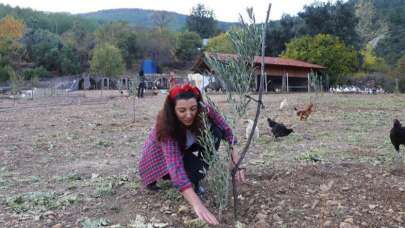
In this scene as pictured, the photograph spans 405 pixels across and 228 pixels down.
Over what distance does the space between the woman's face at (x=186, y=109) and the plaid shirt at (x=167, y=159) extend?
173mm

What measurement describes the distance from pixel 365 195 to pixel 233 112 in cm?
132

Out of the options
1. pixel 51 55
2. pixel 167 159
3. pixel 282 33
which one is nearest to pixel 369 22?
pixel 282 33

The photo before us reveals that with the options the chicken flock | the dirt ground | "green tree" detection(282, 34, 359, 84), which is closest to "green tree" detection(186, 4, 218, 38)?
"green tree" detection(282, 34, 359, 84)

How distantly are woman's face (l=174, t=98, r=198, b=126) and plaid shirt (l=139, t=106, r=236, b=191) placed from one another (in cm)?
17

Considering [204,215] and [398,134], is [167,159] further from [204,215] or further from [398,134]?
[398,134]

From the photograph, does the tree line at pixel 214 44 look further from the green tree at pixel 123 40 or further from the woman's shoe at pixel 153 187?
the woman's shoe at pixel 153 187

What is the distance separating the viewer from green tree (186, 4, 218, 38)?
64.8 meters

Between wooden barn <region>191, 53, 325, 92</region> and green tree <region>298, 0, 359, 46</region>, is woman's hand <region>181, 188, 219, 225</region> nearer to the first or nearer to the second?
wooden barn <region>191, 53, 325, 92</region>

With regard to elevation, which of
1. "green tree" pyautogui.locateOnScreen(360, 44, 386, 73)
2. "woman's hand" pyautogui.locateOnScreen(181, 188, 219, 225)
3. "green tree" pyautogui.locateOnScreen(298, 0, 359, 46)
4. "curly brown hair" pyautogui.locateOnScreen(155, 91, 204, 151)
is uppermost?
"green tree" pyautogui.locateOnScreen(298, 0, 359, 46)

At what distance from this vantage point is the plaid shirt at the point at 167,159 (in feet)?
9.11

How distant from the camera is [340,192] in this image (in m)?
3.33

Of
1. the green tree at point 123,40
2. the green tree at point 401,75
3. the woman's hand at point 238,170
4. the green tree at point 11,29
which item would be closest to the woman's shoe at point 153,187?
the woman's hand at point 238,170

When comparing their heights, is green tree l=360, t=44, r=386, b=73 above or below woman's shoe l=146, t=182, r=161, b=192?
above

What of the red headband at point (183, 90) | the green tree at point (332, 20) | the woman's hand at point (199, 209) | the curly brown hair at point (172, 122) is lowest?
the woman's hand at point (199, 209)
